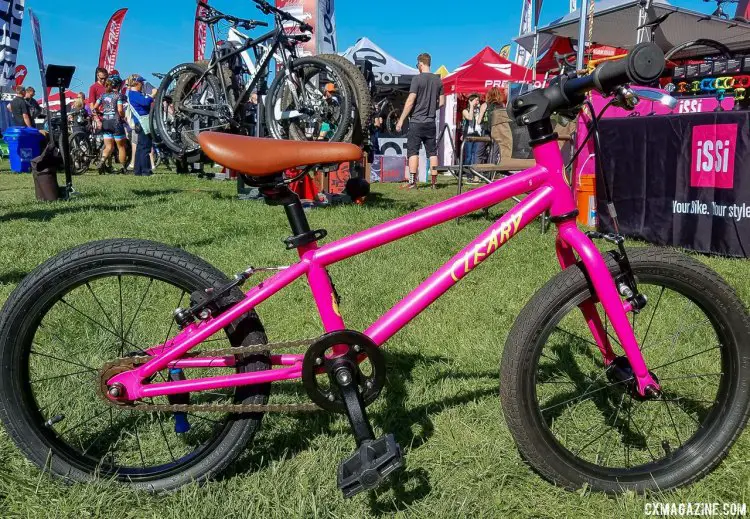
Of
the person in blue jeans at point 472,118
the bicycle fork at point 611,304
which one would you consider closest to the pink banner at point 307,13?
the person in blue jeans at point 472,118

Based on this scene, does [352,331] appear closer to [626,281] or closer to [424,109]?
[626,281]

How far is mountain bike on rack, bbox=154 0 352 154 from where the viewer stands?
565 centimetres

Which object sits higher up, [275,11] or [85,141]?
[275,11]

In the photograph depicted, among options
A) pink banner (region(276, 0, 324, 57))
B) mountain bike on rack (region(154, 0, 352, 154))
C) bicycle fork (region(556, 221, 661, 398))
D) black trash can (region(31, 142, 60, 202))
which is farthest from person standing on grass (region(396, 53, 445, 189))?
bicycle fork (region(556, 221, 661, 398))

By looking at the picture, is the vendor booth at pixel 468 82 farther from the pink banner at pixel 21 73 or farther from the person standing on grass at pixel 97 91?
the pink banner at pixel 21 73

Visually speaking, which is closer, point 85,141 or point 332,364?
point 332,364

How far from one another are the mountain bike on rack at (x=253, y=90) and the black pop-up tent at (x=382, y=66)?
8696mm

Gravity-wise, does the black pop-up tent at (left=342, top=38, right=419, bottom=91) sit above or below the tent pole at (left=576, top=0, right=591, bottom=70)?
above

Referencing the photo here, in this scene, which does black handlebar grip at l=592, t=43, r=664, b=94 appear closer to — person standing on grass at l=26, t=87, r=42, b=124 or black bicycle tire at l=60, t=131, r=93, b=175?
black bicycle tire at l=60, t=131, r=93, b=175

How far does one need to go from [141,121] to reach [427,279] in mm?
10695

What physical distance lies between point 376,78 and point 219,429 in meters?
14.4

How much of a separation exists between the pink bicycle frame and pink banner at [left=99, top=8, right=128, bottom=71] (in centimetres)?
2330

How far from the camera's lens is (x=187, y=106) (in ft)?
22.3

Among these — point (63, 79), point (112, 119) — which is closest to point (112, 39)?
point (112, 119)
